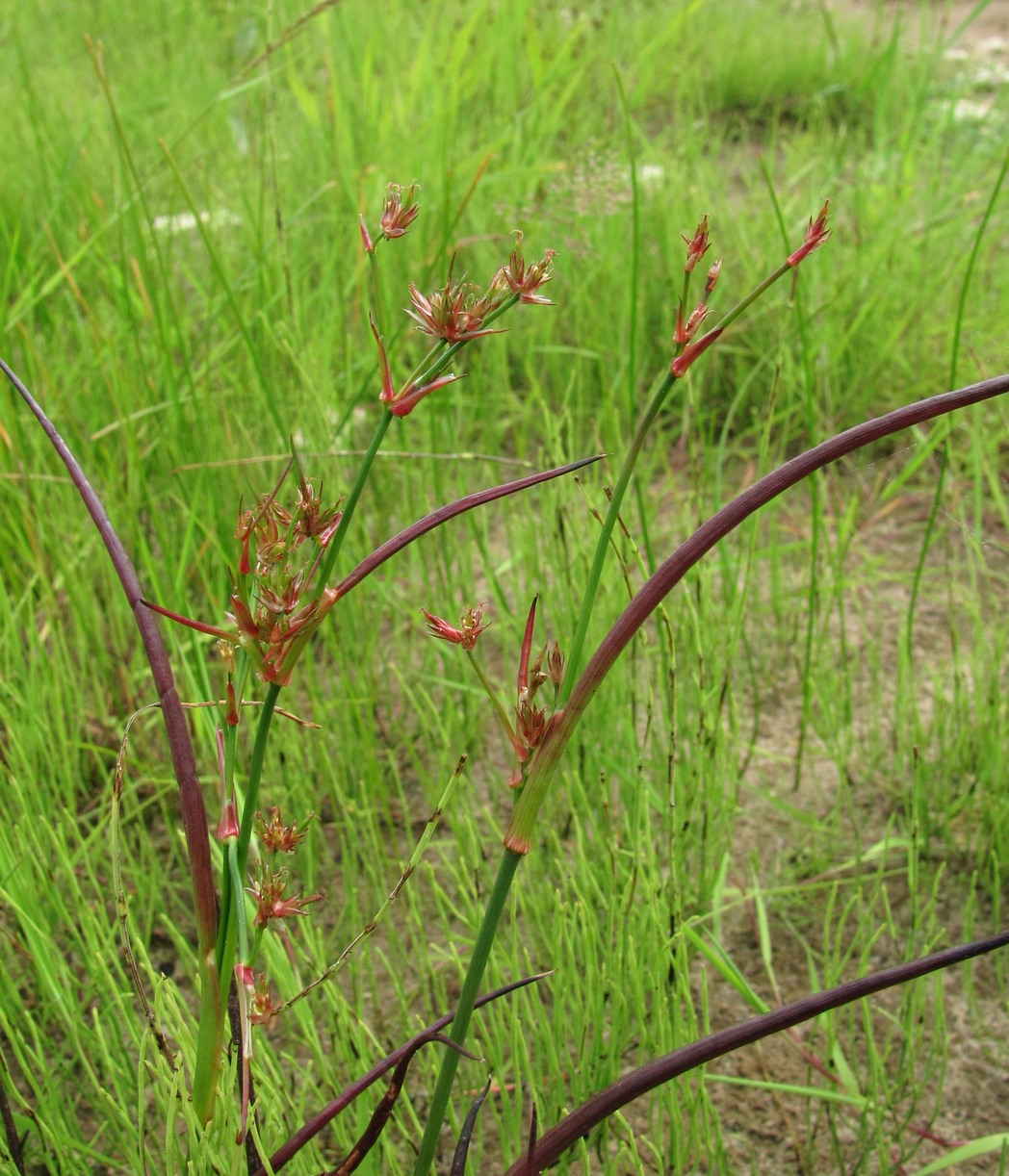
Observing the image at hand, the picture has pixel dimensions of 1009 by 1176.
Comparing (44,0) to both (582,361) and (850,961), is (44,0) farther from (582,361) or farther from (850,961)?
(850,961)

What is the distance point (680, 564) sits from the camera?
0.52m

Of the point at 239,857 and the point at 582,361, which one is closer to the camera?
the point at 239,857

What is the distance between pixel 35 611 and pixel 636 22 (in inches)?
122

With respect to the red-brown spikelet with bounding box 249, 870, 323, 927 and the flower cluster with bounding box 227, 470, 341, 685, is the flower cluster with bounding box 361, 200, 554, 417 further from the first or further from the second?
the red-brown spikelet with bounding box 249, 870, 323, 927

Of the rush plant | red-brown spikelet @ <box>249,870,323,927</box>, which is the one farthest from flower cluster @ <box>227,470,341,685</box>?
red-brown spikelet @ <box>249,870,323,927</box>

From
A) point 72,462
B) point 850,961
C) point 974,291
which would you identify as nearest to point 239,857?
point 72,462

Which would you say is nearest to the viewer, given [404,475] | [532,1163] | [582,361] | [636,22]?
[532,1163]

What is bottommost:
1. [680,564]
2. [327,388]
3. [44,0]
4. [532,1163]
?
[532,1163]

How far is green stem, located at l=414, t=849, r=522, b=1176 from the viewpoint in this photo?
1.84 ft

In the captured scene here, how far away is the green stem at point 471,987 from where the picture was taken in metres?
0.56

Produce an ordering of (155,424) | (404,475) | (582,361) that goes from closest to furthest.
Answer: (404,475) → (155,424) → (582,361)

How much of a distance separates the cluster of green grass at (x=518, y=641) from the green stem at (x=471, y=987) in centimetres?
11

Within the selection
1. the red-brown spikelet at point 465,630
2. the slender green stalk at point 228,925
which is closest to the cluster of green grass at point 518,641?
the slender green stalk at point 228,925

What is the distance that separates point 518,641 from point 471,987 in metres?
0.76
